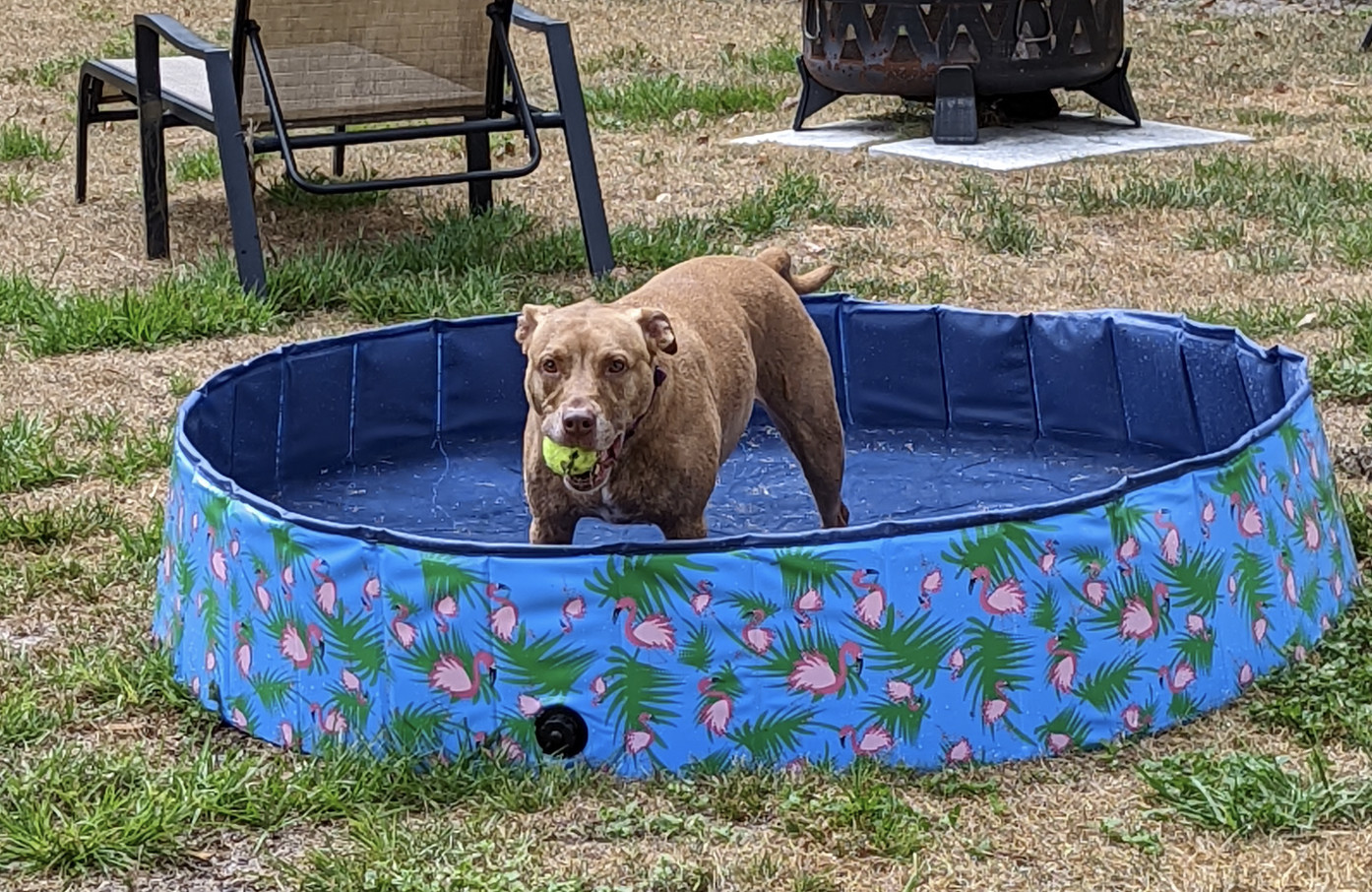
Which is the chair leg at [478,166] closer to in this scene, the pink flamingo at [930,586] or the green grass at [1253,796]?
the pink flamingo at [930,586]

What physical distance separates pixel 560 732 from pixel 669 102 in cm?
781

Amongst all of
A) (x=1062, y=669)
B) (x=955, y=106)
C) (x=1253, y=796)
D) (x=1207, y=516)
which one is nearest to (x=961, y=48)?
(x=955, y=106)

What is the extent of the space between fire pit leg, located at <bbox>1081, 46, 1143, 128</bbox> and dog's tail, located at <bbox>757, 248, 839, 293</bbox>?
5.30 m

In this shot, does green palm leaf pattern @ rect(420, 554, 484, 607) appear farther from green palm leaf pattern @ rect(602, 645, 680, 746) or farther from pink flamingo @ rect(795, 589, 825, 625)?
pink flamingo @ rect(795, 589, 825, 625)

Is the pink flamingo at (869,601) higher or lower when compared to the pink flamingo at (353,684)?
higher

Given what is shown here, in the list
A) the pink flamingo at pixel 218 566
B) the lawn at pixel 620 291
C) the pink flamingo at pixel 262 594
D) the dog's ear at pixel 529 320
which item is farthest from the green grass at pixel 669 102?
the pink flamingo at pixel 262 594

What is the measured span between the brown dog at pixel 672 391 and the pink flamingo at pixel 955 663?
742 millimetres

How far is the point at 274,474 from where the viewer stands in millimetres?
6113

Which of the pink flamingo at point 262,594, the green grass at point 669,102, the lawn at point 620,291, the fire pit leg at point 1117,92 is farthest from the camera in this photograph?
the green grass at point 669,102

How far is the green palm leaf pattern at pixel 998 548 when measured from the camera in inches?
156

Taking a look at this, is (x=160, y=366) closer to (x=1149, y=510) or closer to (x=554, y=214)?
(x=554, y=214)

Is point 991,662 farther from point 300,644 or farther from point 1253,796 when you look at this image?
point 300,644

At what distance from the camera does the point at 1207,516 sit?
423 cm

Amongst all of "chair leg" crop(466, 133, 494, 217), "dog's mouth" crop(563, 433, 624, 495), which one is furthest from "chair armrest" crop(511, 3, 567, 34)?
"dog's mouth" crop(563, 433, 624, 495)
